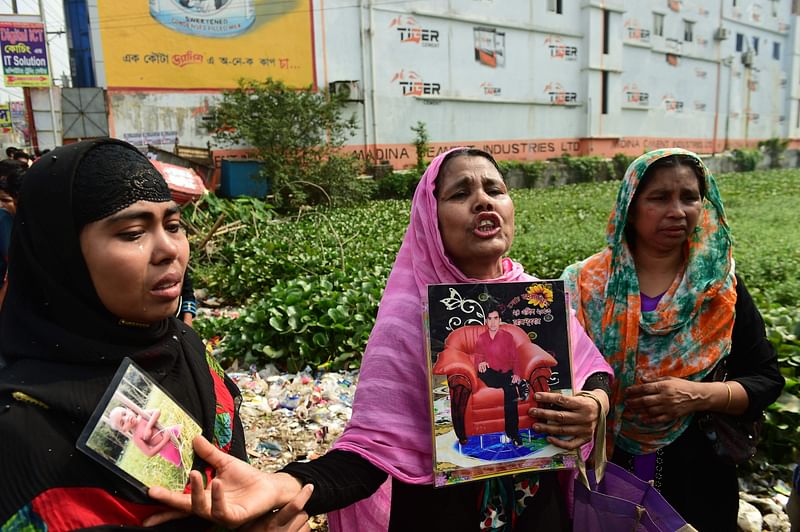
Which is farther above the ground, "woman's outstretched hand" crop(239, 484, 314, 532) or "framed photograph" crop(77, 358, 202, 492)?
"framed photograph" crop(77, 358, 202, 492)

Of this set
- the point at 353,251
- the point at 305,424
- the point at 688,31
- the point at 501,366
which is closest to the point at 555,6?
the point at 688,31

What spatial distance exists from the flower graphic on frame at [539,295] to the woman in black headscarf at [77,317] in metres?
0.89

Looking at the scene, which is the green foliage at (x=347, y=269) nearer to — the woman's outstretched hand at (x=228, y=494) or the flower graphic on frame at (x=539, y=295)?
the flower graphic on frame at (x=539, y=295)

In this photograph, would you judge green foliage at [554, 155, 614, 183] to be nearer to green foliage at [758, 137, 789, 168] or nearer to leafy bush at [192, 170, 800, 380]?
leafy bush at [192, 170, 800, 380]

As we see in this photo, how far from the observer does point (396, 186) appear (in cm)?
1762

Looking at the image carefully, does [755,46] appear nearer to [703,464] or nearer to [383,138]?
[383,138]

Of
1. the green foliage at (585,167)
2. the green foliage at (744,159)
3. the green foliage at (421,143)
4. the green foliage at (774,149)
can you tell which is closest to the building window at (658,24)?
the green foliage at (744,159)

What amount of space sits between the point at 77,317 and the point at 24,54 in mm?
15020

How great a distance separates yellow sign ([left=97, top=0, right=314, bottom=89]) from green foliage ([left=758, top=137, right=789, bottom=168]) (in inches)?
1117

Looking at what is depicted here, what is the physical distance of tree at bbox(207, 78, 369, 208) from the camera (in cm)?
1451

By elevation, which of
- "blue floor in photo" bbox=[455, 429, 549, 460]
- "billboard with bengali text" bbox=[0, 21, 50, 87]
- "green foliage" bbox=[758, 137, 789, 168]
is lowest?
"blue floor in photo" bbox=[455, 429, 549, 460]

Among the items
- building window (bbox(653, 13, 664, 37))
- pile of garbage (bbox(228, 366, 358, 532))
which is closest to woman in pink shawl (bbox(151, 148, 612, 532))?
pile of garbage (bbox(228, 366, 358, 532))

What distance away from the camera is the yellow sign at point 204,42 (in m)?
14.8

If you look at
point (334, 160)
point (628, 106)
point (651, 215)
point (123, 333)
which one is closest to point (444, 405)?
point (123, 333)
